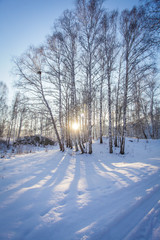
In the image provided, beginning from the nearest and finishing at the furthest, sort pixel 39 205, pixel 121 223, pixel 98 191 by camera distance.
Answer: pixel 121 223 → pixel 39 205 → pixel 98 191

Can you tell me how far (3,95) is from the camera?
15641mm

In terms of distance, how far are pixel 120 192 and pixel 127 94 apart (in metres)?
7.06

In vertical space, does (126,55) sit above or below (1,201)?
above

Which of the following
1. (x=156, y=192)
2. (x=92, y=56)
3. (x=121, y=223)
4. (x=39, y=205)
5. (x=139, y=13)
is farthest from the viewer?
(x=92, y=56)

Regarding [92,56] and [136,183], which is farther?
[92,56]

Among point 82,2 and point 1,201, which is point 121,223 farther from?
point 82,2

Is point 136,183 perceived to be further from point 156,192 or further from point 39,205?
point 39,205

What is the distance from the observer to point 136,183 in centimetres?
264

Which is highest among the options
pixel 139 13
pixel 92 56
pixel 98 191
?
pixel 139 13

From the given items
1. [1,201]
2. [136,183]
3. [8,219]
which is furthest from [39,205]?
[136,183]

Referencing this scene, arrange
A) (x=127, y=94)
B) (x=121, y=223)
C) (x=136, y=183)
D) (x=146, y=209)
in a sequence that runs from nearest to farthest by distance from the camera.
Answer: (x=121, y=223)
(x=146, y=209)
(x=136, y=183)
(x=127, y=94)

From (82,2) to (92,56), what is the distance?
11.5ft

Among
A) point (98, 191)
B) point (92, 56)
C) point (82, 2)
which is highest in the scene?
point (82, 2)

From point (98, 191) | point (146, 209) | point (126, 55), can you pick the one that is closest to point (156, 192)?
point (146, 209)
